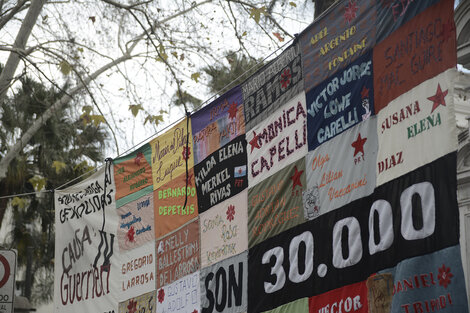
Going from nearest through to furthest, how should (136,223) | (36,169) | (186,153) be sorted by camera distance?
(186,153) < (136,223) < (36,169)

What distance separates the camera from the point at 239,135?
720 cm

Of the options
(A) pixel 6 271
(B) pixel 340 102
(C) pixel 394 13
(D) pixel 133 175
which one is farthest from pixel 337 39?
(A) pixel 6 271

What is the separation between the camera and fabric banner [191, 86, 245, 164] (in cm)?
729

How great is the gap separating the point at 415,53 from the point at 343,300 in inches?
67.8

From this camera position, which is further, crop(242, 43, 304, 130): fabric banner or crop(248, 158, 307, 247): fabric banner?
crop(242, 43, 304, 130): fabric banner

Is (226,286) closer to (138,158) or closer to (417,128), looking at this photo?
(138,158)

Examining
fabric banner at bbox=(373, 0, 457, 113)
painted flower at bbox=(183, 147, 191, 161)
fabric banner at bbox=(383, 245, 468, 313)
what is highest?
painted flower at bbox=(183, 147, 191, 161)

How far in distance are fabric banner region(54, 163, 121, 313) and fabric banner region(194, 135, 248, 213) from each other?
1.62 metres

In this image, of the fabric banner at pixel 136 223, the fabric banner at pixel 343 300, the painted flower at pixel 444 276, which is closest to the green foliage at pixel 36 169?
the fabric banner at pixel 136 223

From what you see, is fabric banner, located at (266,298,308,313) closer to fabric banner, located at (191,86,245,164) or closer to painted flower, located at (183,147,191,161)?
fabric banner, located at (191,86,245,164)

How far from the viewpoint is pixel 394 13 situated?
213 inches

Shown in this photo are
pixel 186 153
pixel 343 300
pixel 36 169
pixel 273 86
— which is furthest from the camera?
pixel 36 169

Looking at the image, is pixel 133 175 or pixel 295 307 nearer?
pixel 295 307

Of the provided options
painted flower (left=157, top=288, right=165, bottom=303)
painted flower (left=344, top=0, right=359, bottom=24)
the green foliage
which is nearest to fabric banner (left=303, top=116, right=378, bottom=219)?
painted flower (left=344, top=0, right=359, bottom=24)
